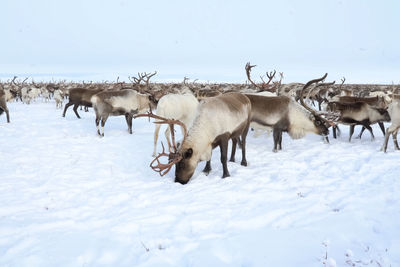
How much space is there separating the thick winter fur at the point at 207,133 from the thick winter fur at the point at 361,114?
161 inches

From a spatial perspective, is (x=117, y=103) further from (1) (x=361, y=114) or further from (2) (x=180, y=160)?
(1) (x=361, y=114)

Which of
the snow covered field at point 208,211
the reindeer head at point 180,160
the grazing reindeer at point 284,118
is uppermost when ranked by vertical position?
the grazing reindeer at point 284,118

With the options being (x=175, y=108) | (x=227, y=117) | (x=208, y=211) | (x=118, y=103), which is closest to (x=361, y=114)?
(x=227, y=117)

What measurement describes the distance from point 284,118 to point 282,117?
6 cm

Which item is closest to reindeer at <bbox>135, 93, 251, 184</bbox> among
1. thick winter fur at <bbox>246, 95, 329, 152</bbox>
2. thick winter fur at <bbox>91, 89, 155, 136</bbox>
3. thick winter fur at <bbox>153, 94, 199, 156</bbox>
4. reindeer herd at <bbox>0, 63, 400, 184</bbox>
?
reindeer herd at <bbox>0, 63, 400, 184</bbox>

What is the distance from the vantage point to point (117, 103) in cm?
905

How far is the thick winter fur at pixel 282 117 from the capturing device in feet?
22.2

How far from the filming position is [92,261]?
2.80 m

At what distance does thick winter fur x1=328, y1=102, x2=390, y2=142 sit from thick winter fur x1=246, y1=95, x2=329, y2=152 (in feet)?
4.52

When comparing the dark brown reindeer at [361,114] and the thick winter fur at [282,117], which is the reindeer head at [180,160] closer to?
the thick winter fur at [282,117]

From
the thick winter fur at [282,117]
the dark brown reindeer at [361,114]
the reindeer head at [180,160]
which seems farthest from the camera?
the dark brown reindeer at [361,114]

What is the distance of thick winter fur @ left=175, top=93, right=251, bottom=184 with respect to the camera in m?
4.66

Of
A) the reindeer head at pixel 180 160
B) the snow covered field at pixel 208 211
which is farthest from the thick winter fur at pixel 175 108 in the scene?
the reindeer head at pixel 180 160

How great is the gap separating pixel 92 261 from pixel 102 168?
3.37m
